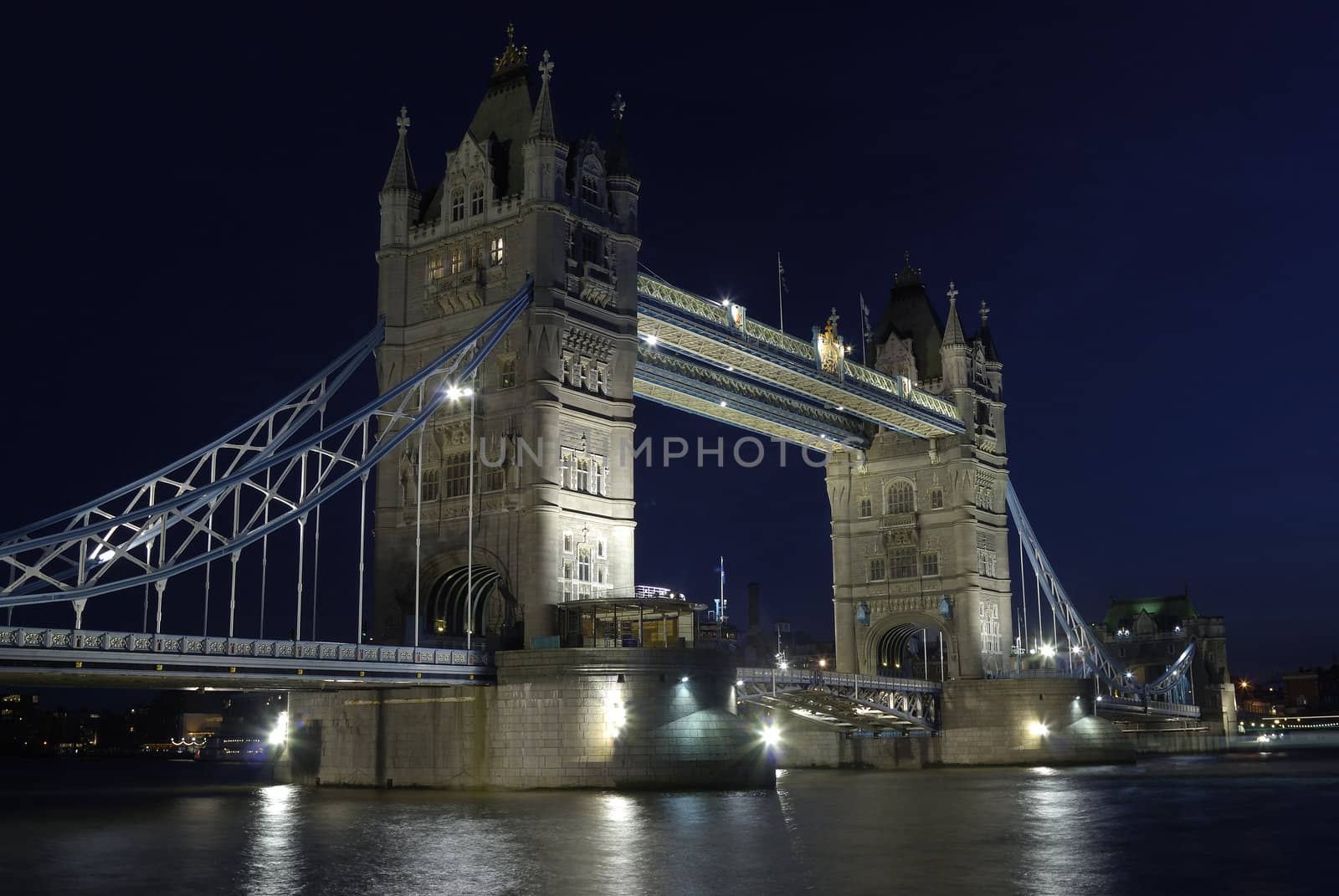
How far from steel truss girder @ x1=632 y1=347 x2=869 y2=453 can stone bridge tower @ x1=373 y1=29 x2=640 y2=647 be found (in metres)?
6.73

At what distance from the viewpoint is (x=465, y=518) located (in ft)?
196

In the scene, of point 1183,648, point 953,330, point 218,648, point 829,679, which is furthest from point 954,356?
point 1183,648

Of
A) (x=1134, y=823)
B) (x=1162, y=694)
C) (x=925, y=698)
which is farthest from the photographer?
(x=1162, y=694)

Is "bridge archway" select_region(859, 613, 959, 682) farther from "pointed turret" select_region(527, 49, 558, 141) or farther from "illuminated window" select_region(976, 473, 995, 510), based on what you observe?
"pointed turret" select_region(527, 49, 558, 141)

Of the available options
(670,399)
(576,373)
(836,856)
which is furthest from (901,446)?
(836,856)

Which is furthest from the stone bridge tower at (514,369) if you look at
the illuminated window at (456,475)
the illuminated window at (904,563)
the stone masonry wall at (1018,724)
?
the illuminated window at (904,563)

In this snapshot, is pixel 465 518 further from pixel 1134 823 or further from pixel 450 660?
pixel 1134 823

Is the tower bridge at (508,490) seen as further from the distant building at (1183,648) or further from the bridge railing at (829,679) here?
the distant building at (1183,648)

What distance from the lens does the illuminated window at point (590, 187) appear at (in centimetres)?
6125

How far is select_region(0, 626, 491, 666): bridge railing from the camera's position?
38.9 m

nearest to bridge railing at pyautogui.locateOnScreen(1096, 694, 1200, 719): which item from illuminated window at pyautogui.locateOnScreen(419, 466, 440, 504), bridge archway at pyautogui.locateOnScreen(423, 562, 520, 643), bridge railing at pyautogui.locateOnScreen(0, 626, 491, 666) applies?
bridge archway at pyautogui.locateOnScreen(423, 562, 520, 643)

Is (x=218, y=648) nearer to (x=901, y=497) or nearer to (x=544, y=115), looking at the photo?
(x=544, y=115)

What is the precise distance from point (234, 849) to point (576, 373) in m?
29.8

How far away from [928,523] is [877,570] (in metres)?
5.04
